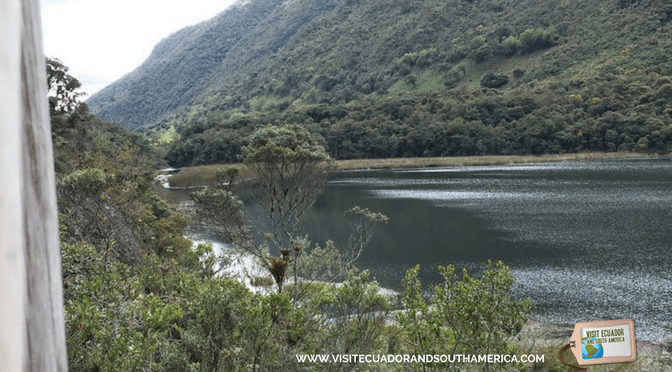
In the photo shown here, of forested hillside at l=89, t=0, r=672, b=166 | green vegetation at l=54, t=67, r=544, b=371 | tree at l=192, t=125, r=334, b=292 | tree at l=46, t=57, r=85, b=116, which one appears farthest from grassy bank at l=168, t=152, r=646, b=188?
green vegetation at l=54, t=67, r=544, b=371

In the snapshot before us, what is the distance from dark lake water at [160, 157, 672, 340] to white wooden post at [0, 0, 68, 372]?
14186 mm

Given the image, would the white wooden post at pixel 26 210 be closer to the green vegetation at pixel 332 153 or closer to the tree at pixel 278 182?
the green vegetation at pixel 332 153

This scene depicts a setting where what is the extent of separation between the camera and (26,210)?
40 cm

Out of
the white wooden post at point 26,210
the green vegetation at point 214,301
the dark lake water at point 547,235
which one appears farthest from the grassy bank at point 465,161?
the white wooden post at point 26,210

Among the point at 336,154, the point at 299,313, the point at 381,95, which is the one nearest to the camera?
the point at 299,313

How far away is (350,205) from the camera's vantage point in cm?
3316

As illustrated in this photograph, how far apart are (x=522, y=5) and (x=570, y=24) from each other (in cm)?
2477

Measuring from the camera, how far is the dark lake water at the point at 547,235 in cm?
1487

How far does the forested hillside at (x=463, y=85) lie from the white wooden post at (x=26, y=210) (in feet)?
62.8

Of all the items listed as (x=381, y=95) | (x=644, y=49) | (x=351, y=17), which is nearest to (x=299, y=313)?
(x=644, y=49)

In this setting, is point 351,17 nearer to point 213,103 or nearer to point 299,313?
point 213,103

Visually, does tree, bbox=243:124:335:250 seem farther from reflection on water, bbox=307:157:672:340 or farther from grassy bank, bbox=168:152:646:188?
grassy bank, bbox=168:152:646:188

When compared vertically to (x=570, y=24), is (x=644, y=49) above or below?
below

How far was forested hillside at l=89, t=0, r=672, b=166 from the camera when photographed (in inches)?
2773
